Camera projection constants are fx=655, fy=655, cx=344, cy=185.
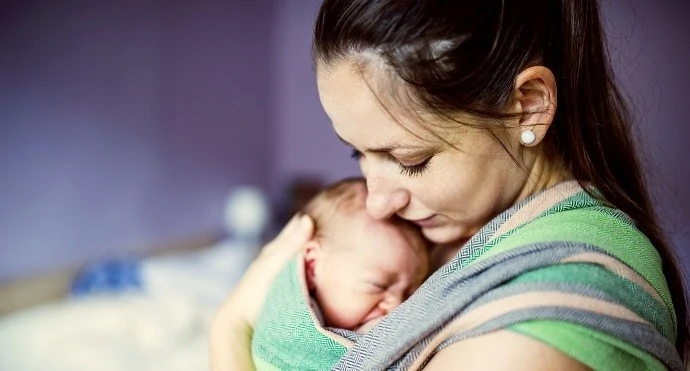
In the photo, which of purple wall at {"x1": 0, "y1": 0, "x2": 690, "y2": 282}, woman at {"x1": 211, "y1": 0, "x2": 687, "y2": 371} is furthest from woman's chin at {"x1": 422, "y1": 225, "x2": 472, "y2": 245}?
purple wall at {"x1": 0, "y1": 0, "x2": 690, "y2": 282}

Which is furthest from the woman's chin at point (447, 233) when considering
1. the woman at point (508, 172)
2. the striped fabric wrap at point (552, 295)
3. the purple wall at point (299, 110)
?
the purple wall at point (299, 110)

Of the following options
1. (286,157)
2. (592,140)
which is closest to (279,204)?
(286,157)

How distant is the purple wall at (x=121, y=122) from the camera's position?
228cm

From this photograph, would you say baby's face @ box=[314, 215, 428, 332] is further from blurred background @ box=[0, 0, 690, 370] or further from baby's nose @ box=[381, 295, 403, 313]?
blurred background @ box=[0, 0, 690, 370]

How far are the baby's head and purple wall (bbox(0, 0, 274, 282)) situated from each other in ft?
5.17

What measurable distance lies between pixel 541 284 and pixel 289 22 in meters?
3.27

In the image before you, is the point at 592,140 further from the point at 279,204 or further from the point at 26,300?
the point at 279,204

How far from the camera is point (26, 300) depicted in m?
2.34

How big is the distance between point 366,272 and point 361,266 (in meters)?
0.01

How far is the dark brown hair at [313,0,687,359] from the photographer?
76cm

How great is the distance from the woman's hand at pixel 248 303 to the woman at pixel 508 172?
0.23m

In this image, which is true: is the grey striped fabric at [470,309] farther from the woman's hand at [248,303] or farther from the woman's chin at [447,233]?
the woman's hand at [248,303]

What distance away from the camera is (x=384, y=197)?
94 cm

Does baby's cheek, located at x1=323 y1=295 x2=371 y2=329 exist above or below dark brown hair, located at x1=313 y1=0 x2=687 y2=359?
below
